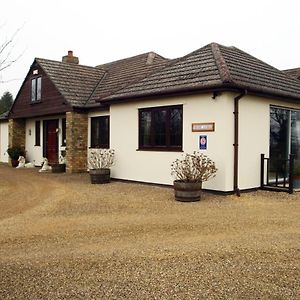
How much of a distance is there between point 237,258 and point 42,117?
18.6m

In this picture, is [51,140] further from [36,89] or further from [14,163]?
[14,163]

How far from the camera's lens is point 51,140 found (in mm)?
21594

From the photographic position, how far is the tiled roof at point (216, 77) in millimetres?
11531

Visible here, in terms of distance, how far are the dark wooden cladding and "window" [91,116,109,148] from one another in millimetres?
1356

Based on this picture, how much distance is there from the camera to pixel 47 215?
8562 mm

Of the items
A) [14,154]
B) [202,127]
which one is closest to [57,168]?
[14,154]

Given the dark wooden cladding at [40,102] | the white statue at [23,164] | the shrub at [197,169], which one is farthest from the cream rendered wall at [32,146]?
the shrub at [197,169]

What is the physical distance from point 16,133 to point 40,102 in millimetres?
4342

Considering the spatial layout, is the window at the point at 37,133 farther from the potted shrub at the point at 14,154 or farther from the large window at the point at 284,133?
the large window at the point at 284,133

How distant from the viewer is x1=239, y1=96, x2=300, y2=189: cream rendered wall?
11703 mm

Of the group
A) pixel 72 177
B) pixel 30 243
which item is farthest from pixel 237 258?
pixel 72 177

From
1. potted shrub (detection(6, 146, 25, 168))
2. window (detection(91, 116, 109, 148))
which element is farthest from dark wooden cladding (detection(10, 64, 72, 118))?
potted shrub (detection(6, 146, 25, 168))

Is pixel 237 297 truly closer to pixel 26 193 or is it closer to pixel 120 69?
pixel 26 193

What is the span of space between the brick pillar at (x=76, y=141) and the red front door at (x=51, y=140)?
3.19m
